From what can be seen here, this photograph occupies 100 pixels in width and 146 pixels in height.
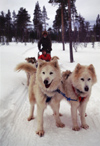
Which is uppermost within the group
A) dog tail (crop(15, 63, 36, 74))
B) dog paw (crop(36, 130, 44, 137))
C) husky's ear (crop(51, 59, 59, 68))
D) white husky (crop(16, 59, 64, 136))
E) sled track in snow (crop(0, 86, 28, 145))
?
husky's ear (crop(51, 59, 59, 68))

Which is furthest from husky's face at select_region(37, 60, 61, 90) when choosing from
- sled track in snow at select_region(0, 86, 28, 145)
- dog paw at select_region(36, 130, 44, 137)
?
sled track in snow at select_region(0, 86, 28, 145)

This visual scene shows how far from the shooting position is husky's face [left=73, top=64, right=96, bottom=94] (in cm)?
223

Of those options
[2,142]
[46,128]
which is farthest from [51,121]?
[2,142]

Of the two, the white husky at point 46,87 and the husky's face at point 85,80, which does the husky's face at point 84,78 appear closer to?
the husky's face at point 85,80

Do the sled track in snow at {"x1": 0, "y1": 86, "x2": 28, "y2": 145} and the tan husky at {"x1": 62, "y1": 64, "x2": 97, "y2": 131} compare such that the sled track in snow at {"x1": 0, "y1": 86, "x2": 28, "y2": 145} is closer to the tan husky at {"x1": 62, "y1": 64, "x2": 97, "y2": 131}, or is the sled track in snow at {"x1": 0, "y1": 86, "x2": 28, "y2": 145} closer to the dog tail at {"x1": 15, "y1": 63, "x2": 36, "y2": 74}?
the dog tail at {"x1": 15, "y1": 63, "x2": 36, "y2": 74}

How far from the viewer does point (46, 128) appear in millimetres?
2613

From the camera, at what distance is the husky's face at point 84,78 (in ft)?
7.32

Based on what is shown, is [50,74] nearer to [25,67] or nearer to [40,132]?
[25,67]

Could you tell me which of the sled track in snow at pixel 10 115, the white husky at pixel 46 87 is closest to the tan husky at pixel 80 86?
the white husky at pixel 46 87

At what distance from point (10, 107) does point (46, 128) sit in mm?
1202

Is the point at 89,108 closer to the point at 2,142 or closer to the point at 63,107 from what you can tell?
the point at 63,107

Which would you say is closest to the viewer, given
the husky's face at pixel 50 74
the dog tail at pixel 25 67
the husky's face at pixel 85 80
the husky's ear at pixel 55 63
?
the husky's face at pixel 85 80

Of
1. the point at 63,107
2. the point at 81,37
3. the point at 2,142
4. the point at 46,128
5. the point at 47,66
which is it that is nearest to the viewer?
the point at 2,142

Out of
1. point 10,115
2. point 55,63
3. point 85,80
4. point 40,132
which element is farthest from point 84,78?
point 10,115
